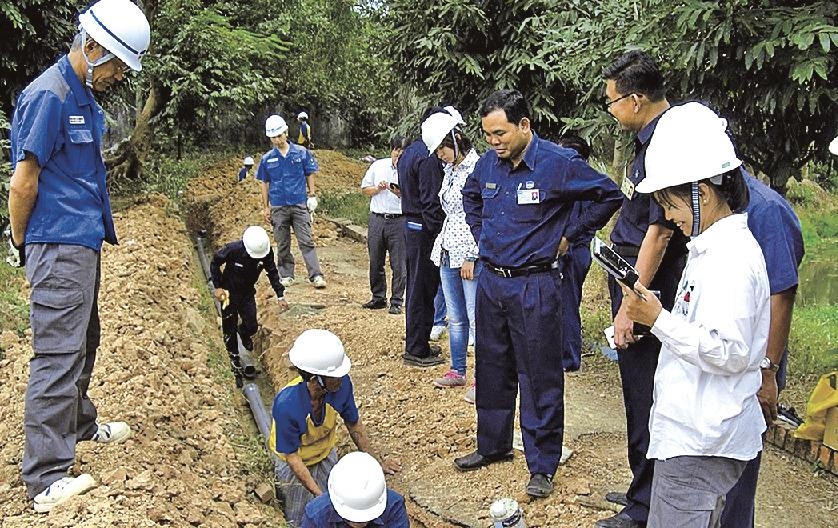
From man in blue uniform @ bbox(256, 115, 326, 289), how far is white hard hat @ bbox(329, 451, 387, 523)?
5849mm

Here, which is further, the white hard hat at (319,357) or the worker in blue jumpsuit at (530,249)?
the white hard hat at (319,357)

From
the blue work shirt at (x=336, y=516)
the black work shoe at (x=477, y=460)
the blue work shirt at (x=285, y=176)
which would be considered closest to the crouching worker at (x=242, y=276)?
the blue work shirt at (x=285, y=176)

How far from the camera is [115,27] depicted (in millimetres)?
3316

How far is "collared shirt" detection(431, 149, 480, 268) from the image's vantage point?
535cm

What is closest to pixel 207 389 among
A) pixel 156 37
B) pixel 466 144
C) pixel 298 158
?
pixel 466 144

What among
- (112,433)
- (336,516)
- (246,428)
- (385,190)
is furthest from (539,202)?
(385,190)

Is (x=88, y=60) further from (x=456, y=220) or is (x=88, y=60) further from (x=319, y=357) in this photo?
(x=456, y=220)

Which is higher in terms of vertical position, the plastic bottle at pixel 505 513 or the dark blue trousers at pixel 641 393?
the dark blue trousers at pixel 641 393

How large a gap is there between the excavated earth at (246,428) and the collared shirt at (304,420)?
17.0 inches

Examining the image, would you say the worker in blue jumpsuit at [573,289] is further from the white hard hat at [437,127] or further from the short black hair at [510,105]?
the short black hair at [510,105]

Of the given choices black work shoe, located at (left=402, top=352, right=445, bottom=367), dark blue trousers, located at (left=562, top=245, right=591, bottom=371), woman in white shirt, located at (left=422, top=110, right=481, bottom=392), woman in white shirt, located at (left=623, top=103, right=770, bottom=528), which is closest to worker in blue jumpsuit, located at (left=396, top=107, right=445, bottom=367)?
black work shoe, located at (left=402, top=352, right=445, bottom=367)

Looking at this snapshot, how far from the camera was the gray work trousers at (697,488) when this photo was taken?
2.34 metres

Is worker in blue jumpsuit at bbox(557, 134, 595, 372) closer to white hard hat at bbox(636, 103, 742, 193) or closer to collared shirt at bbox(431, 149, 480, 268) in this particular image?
collared shirt at bbox(431, 149, 480, 268)

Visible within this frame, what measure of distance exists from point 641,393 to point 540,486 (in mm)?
864
